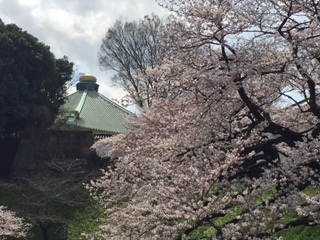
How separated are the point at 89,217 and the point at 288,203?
9.15 m

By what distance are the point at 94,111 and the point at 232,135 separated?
1693cm

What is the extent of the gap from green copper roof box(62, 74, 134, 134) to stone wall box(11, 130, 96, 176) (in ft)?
9.39

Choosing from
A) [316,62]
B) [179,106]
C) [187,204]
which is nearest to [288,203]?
[187,204]

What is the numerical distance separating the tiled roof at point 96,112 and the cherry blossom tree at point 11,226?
8460 millimetres

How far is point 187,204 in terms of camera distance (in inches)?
169

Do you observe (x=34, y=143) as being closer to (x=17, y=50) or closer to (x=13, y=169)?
(x=13, y=169)

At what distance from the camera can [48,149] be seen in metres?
17.1

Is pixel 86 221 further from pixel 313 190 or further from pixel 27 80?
pixel 313 190

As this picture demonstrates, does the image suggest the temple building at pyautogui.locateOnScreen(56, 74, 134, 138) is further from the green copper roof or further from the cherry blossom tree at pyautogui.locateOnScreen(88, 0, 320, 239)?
the cherry blossom tree at pyautogui.locateOnScreen(88, 0, 320, 239)

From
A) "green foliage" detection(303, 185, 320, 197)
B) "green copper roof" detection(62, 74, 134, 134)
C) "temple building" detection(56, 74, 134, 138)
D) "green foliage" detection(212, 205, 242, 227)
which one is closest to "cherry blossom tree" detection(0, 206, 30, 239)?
"green foliage" detection(212, 205, 242, 227)

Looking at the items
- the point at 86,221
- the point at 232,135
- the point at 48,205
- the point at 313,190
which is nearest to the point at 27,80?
the point at 48,205

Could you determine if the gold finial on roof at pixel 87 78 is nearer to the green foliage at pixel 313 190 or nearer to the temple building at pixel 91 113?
the temple building at pixel 91 113

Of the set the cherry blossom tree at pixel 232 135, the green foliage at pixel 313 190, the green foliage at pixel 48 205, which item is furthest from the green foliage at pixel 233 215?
the green foliage at pixel 48 205

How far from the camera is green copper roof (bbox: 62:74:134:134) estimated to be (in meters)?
21.0
